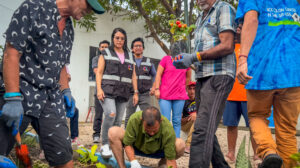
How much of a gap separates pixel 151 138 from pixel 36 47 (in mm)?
1467

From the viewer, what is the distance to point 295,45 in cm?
211

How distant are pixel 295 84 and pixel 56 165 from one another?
177cm

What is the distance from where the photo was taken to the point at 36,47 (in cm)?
172

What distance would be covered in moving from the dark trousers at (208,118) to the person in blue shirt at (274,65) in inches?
8.4

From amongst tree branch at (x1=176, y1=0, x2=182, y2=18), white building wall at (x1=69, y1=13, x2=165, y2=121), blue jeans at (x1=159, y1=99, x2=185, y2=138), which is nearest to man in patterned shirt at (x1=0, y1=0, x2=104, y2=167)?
blue jeans at (x1=159, y1=99, x2=185, y2=138)

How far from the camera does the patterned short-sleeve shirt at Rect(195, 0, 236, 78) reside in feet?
7.24

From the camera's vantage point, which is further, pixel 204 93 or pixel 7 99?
pixel 204 93

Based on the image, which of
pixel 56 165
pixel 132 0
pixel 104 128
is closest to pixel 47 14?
pixel 56 165

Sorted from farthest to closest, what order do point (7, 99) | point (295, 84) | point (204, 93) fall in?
1. point (204, 93)
2. point (295, 84)
3. point (7, 99)

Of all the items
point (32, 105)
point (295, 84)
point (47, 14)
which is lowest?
point (32, 105)

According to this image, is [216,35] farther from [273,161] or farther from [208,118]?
[273,161]

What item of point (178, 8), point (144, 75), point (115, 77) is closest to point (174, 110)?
point (115, 77)

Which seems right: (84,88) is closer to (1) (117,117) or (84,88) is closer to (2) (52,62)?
(1) (117,117)

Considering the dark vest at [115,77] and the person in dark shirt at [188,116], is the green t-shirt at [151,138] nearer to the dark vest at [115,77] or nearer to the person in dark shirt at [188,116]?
the dark vest at [115,77]
